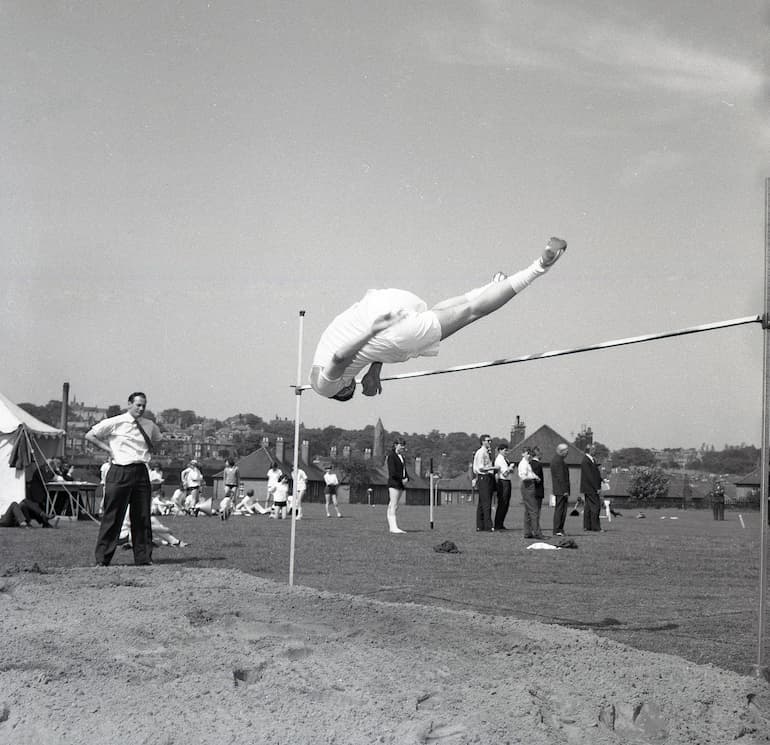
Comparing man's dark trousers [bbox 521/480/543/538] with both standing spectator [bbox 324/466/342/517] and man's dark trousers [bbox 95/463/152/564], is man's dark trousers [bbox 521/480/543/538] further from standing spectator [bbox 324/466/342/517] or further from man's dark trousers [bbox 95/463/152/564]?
standing spectator [bbox 324/466/342/517]

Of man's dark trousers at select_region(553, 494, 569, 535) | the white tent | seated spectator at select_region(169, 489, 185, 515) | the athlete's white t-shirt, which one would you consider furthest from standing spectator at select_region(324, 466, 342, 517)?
the athlete's white t-shirt

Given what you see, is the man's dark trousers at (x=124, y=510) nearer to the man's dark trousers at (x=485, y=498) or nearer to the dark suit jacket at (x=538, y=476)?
the dark suit jacket at (x=538, y=476)

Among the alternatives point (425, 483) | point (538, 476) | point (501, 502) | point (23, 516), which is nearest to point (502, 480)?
point (501, 502)

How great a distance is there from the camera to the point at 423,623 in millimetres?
6430

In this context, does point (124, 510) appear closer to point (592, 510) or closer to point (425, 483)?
point (592, 510)

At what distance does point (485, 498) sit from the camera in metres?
18.9

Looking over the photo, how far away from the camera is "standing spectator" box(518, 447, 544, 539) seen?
52.9ft

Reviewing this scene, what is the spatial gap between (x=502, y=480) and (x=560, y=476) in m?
2.32

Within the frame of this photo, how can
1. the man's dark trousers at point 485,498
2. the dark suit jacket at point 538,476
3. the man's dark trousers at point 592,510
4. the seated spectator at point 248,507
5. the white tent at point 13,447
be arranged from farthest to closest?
1. the seated spectator at point 248,507
2. the man's dark trousers at point 592,510
3. the white tent at point 13,447
4. the man's dark trousers at point 485,498
5. the dark suit jacket at point 538,476

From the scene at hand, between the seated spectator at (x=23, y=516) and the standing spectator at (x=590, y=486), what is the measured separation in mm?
11646

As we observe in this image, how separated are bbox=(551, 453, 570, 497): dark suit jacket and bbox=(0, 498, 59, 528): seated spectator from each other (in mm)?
10396

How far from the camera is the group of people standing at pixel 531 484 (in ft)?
53.8

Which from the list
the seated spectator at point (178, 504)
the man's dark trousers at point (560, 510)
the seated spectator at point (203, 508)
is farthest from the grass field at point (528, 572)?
the seated spectator at point (178, 504)

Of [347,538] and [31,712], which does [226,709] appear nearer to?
[31,712]
